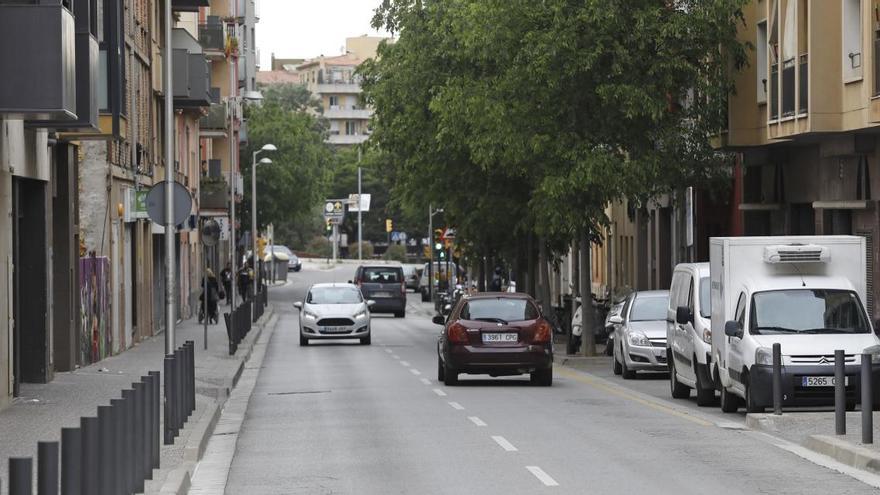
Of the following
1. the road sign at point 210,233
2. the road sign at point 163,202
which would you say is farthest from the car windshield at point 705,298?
the road sign at point 210,233

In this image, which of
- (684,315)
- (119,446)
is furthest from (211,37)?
(119,446)

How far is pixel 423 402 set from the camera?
2611 cm

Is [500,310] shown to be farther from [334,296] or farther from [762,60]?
[334,296]

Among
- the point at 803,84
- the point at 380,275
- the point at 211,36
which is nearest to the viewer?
the point at 803,84

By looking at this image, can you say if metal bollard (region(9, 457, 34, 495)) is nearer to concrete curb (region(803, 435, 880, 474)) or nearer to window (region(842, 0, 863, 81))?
concrete curb (region(803, 435, 880, 474))

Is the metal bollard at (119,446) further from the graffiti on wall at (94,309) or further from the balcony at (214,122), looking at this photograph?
the balcony at (214,122)

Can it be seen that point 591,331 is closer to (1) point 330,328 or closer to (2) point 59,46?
(1) point 330,328

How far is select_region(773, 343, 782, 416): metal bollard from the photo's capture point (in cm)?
2123

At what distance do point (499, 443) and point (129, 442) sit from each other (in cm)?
710

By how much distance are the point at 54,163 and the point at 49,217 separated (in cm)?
293

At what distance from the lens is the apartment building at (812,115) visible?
3284cm

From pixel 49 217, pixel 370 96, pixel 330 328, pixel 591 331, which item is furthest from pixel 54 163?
pixel 370 96

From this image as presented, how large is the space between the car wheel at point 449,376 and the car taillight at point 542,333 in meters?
1.47

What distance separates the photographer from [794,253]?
76.8ft
